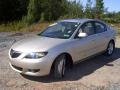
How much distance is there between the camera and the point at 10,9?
3997cm

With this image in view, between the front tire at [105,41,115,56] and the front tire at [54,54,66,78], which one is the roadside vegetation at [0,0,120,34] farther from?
the front tire at [54,54,66,78]

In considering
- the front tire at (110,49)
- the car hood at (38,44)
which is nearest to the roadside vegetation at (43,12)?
the front tire at (110,49)

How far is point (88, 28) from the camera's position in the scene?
875cm

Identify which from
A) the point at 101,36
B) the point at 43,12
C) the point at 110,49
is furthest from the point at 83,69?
the point at 43,12

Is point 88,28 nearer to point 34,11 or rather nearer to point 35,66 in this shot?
point 35,66

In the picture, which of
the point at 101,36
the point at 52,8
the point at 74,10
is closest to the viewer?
the point at 101,36

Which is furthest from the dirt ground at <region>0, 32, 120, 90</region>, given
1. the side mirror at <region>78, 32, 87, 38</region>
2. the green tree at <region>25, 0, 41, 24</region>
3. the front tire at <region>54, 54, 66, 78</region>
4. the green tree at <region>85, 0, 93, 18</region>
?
the green tree at <region>25, 0, 41, 24</region>

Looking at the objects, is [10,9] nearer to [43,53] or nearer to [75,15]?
[75,15]

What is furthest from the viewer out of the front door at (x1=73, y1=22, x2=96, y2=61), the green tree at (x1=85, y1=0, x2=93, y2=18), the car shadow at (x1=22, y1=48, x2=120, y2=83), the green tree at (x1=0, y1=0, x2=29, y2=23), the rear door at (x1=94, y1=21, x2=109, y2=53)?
the green tree at (x1=0, y1=0, x2=29, y2=23)

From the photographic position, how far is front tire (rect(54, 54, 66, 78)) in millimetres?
7055

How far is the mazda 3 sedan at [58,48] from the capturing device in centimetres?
677

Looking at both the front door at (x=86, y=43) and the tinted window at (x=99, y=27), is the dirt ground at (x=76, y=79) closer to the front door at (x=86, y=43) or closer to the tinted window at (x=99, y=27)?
the front door at (x=86, y=43)

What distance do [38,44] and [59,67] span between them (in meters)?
0.85

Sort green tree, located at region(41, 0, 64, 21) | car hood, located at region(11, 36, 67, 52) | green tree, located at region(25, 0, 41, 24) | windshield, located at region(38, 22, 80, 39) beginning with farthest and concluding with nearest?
green tree, located at region(41, 0, 64, 21), green tree, located at region(25, 0, 41, 24), windshield, located at region(38, 22, 80, 39), car hood, located at region(11, 36, 67, 52)
